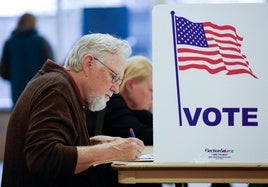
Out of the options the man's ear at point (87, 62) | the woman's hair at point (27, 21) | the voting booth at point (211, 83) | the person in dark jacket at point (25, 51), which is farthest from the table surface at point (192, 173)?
the woman's hair at point (27, 21)

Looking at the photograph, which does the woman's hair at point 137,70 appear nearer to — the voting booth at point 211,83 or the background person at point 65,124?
the background person at point 65,124

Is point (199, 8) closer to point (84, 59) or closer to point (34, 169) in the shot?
point (84, 59)

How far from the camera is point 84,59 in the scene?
7.11 ft

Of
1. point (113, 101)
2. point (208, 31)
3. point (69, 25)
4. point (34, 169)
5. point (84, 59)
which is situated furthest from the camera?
point (69, 25)

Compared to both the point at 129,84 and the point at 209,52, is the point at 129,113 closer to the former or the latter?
the point at 129,84

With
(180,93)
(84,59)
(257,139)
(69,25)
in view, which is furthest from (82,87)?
(69,25)

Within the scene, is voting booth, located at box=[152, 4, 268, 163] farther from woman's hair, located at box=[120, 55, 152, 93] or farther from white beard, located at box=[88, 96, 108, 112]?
woman's hair, located at box=[120, 55, 152, 93]

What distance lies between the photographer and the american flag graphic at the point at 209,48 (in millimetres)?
1988

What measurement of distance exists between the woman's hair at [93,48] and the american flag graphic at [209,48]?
307 millimetres

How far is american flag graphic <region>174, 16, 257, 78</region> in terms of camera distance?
1.99m

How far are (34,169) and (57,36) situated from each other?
5.11 metres

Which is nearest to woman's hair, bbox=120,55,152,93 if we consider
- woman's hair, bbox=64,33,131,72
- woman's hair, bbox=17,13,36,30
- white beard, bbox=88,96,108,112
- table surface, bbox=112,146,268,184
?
white beard, bbox=88,96,108,112

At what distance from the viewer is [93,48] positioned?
2.17 m

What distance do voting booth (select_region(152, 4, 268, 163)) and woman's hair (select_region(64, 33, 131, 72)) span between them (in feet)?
0.84
